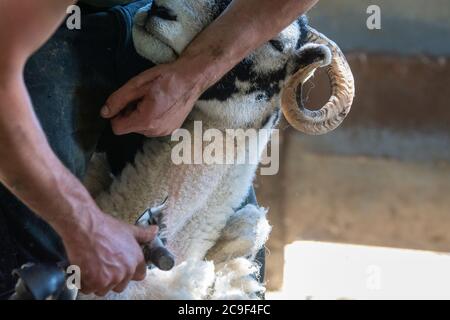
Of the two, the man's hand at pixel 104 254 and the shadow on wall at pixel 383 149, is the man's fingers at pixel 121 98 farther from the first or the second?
the shadow on wall at pixel 383 149

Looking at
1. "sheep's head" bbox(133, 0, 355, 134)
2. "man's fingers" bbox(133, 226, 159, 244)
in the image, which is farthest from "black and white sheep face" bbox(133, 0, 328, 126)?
"man's fingers" bbox(133, 226, 159, 244)

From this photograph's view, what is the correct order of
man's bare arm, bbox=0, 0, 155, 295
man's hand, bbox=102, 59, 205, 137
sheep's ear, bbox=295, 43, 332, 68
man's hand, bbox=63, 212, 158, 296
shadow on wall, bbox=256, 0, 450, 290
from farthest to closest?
shadow on wall, bbox=256, 0, 450, 290, sheep's ear, bbox=295, 43, 332, 68, man's hand, bbox=102, 59, 205, 137, man's hand, bbox=63, 212, 158, 296, man's bare arm, bbox=0, 0, 155, 295

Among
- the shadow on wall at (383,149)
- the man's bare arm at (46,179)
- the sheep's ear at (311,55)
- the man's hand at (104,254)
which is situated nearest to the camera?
the man's bare arm at (46,179)

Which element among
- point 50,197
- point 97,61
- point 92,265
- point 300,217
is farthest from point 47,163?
point 300,217

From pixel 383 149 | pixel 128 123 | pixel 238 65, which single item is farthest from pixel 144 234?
pixel 383 149

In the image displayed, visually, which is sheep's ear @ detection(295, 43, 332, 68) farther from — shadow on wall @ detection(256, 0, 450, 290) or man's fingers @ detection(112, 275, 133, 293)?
shadow on wall @ detection(256, 0, 450, 290)

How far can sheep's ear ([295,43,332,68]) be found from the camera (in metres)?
1.26

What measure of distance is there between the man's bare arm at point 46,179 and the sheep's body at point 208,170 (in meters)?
0.13

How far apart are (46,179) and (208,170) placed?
0.37 metres

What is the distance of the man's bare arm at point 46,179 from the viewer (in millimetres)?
894

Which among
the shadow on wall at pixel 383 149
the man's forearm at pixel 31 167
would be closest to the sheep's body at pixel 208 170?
the man's forearm at pixel 31 167

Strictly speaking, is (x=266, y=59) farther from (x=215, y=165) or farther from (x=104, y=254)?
(x=104, y=254)

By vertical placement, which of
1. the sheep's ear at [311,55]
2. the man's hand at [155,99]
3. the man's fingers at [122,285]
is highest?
the sheep's ear at [311,55]

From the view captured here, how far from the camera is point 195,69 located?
1154 mm
